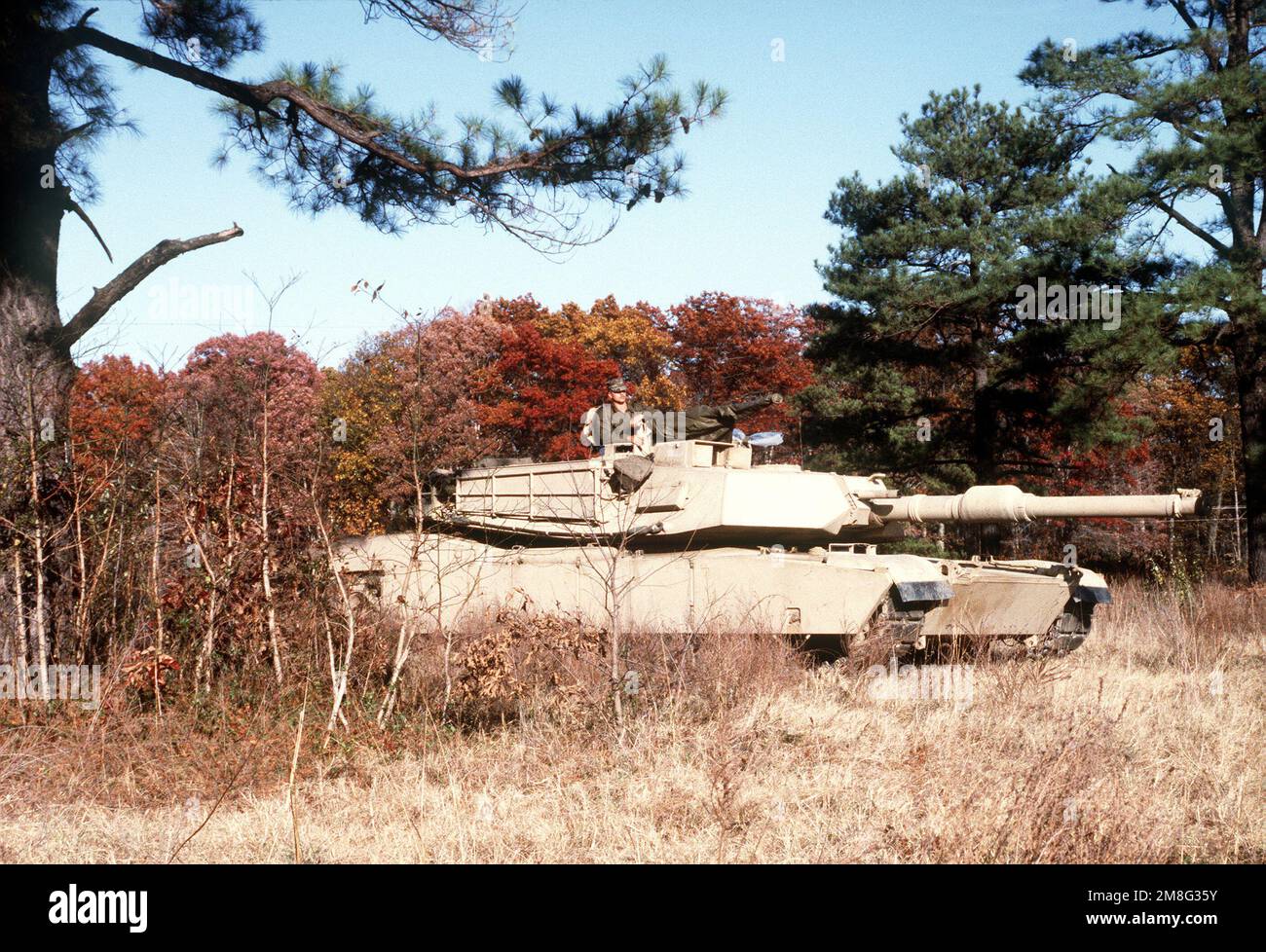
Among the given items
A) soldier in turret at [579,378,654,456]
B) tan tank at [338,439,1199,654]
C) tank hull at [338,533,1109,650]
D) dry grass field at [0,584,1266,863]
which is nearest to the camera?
dry grass field at [0,584,1266,863]

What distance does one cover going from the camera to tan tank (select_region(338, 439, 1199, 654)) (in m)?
9.66

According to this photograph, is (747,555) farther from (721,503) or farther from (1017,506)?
(1017,506)

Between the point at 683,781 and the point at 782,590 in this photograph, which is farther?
the point at 782,590

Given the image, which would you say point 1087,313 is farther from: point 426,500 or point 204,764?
point 204,764

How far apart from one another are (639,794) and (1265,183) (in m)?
16.2

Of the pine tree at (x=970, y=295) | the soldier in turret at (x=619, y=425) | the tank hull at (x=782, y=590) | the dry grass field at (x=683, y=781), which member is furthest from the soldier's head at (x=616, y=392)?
the pine tree at (x=970, y=295)

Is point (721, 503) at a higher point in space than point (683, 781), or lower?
higher

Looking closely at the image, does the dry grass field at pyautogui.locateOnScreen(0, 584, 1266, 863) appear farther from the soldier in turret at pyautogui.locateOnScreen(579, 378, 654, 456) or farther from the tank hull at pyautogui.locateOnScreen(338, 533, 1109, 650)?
the soldier in turret at pyautogui.locateOnScreen(579, 378, 654, 456)

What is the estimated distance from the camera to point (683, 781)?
19.1ft

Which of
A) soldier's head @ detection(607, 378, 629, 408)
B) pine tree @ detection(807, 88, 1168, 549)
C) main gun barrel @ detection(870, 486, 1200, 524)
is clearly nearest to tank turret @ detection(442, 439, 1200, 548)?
main gun barrel @ detection(870, 486, 1200, 524)

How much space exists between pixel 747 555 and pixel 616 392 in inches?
96.2

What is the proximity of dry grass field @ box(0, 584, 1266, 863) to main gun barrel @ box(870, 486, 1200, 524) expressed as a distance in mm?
1734

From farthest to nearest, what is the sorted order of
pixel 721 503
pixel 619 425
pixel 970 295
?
pixel 970 295 < pixel 619 425 < pixel 721 503

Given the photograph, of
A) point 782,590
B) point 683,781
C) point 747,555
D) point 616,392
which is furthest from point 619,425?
point 683,781
